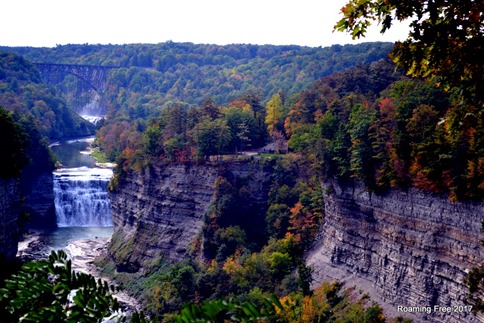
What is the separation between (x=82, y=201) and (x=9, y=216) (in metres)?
38.0

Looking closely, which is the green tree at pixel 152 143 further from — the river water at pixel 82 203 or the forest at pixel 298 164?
the river water at pixel 82 203

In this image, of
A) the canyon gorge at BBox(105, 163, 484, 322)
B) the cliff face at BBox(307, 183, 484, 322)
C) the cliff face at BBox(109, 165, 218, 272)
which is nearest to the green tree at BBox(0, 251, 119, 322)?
the canyon gorge at BBox(105, 163, 484, 322)

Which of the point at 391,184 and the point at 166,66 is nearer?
the point at 391,184

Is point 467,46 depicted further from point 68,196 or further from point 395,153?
point 68,196

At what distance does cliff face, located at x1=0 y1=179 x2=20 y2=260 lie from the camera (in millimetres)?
40938

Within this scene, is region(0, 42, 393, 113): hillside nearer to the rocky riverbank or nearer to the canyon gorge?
the canyon gorge

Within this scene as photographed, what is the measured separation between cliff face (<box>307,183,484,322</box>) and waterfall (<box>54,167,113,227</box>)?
135ft

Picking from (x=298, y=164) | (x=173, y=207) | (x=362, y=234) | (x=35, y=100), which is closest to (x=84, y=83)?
(x=35, y=100)

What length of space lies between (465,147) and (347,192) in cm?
1319

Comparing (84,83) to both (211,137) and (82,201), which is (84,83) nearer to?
(82,201)

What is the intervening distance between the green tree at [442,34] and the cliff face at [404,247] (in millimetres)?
22719

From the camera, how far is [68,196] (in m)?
80.6

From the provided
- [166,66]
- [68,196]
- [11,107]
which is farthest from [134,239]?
[166,66]

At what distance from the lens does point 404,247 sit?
123 feet
